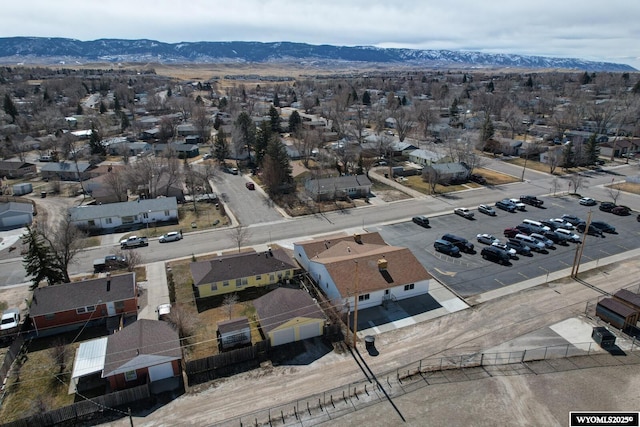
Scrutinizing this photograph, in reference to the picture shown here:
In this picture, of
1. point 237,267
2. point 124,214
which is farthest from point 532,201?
point 124,214

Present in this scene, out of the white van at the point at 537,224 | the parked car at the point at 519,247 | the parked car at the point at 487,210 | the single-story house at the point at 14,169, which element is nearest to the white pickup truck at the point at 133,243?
the parked car at the point at 519,247

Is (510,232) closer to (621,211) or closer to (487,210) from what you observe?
(487,210)

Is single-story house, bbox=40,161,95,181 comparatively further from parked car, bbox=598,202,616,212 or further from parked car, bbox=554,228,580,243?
parked car, bbox=598,202,616,212

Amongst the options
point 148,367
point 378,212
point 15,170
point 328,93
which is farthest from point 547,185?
point 328,93

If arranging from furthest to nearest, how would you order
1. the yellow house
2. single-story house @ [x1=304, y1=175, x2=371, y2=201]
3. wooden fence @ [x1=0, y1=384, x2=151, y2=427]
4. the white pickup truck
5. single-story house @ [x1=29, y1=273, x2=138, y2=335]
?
1. single-story house @ [x1=304, y1=175, x2=371, y2=201]
2. the white pickup truck
3. the yellow house
4. single-story house @ [x1=29, y1=273, x2=138, y2=335]
5. wooden fence @ [x1=0, y1=384, x2=151, y2=427]

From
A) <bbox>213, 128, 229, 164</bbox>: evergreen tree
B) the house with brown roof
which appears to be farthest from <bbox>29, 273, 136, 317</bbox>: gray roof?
<bbox>213, 128, 229, 164</bbox>: evergreen tree

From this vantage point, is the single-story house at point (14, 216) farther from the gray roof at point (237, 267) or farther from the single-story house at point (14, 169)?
the gray roof at point (237, 267)
